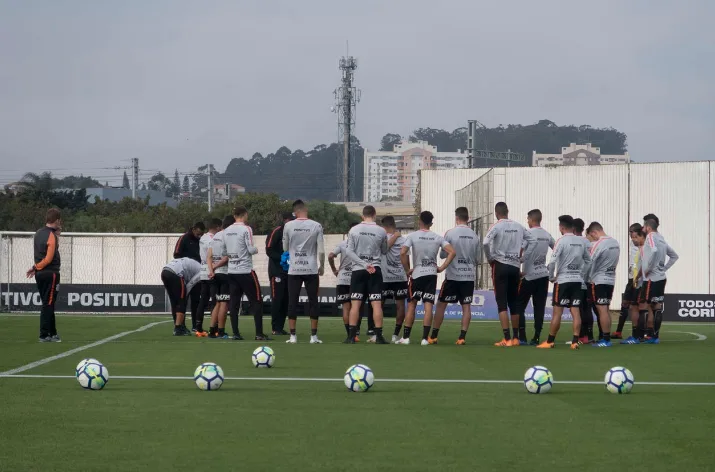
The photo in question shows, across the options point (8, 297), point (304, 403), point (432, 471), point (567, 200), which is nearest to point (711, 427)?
point (432, 471)

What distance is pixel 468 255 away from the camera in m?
15.8

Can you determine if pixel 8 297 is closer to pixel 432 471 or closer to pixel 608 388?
pixel 608 388

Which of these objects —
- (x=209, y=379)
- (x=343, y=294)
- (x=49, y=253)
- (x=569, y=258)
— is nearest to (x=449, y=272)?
(x=569, y=258)

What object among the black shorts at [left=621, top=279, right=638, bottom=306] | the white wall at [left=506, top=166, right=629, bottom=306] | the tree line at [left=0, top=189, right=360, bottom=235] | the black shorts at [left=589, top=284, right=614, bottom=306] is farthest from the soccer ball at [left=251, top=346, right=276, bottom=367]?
the tree line at [left=0, top=189, right=360, bottom=235]

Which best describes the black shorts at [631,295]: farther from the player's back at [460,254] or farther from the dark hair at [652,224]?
the player's back at [460,254]

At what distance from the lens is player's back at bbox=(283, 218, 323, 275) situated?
15672 millimetres

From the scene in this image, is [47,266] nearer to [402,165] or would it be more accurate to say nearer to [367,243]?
[367,243]

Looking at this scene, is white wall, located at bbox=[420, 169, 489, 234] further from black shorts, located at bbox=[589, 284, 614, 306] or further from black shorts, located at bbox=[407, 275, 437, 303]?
black shorts, located at bbox=[407, 275, 437, 303]

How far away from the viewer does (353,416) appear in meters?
7.67

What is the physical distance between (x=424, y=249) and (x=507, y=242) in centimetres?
128

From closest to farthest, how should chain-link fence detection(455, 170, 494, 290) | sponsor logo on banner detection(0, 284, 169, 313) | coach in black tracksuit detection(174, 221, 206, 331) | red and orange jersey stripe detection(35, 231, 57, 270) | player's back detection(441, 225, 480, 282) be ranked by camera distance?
red and orange jersey stripe detection(35, 231, 57, 270) < player's back detection(441, 225, 480, 282) < coach in black tracksuit detection(174, 221, 206, 331) < sponsor logo on banner detection(0, 284, 169, 313) < chain-link fence detection(455, 170, 494, 290)

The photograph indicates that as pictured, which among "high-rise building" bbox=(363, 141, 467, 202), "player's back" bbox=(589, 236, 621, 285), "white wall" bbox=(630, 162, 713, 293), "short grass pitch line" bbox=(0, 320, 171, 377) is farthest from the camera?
"high-rise building" bbox=(363, 141, 467, 202)

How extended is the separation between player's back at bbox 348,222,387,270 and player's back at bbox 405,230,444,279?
44 centimetres

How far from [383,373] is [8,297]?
20.3 metres
